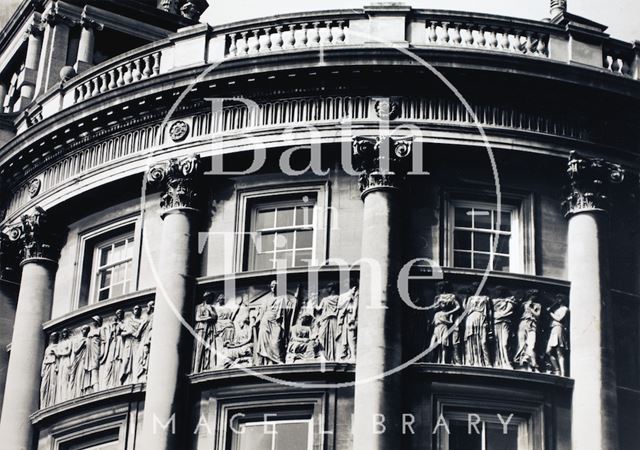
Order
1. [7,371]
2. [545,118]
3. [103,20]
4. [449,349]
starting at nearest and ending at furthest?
[449,349] → [545,118] → [7,371] → [103,20]

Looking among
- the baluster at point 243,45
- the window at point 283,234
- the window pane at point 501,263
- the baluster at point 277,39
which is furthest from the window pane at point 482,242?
the baluster at point 243,45

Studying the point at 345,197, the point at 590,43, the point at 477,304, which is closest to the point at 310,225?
the point at 345,197

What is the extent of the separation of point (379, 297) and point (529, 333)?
293cm

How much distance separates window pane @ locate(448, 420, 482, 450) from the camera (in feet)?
91.6

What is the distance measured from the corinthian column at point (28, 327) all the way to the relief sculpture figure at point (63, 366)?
2.01 ft

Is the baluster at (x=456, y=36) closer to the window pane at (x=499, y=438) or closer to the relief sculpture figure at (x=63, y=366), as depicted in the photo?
the window pane at (x=499, y=438)

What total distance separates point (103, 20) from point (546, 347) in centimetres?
1558

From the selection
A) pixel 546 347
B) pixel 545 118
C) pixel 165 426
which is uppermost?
pixel 545 118

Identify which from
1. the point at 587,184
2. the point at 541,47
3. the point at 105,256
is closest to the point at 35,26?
the point at 105,256

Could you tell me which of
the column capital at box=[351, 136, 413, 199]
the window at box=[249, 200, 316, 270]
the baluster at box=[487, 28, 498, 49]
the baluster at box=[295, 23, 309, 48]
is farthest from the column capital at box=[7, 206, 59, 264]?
the baluster at box=[487, 28, 498, 49]

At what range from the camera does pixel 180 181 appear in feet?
100

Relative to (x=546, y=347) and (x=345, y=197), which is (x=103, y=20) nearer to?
(x=345, y=197)

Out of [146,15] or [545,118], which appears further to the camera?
[146,15]

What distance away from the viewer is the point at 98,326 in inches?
1219
